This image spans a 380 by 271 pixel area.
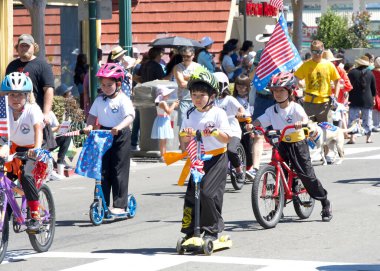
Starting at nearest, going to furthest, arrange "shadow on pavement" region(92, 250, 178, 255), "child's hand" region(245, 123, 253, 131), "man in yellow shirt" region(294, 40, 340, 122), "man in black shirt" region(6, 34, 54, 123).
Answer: "shadow on pavement" region(92, 250, 178, 255), "child's hand" region(245, 123, 253, 131), "man in black shirt" region(6, 34, 54, 123), "man in yellow shirt" region(294, 40, 340, 122)

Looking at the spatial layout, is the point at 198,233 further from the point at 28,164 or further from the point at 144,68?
the point at 144,68

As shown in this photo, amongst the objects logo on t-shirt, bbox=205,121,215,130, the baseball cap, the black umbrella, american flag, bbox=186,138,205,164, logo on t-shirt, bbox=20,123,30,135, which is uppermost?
the baseball cap

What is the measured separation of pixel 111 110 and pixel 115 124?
0.53ft

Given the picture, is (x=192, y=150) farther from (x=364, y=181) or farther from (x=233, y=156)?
(x=364, y=181)

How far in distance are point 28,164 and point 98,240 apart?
1343mm

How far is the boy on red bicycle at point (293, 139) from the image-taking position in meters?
11.6

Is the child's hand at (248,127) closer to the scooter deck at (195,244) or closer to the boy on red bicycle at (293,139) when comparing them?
the boy on red bicycle at (293,139)

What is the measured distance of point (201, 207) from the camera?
9.98 meters

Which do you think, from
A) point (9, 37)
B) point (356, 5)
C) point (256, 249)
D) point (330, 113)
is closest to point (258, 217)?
point (256, 249)

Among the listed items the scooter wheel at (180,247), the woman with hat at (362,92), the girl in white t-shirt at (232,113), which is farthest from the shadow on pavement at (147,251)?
the woman with hat at (362,92)

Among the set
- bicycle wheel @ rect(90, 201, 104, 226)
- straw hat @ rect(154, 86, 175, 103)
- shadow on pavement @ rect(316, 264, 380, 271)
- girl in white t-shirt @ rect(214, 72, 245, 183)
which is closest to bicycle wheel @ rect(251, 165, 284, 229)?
bicycle wheel @ rect(90, 201, 104, 226)

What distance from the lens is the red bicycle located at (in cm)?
1116

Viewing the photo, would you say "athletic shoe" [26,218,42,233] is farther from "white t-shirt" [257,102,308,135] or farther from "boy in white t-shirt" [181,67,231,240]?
"white t-shirt" [257,102,308,135]

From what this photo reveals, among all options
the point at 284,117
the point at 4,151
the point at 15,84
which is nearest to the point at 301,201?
the point at 284,117
